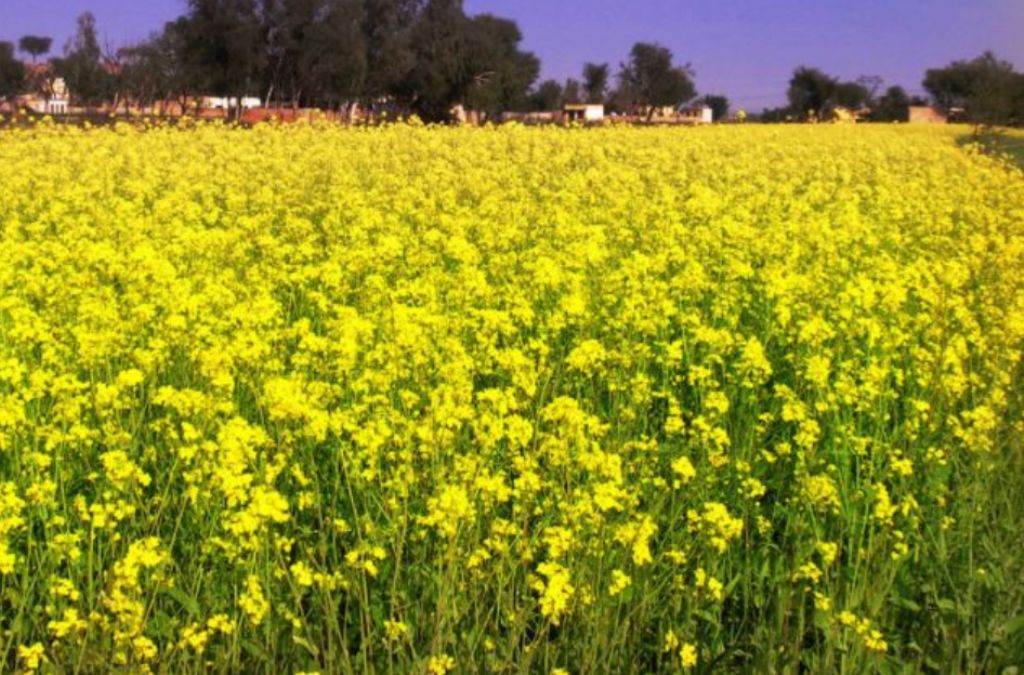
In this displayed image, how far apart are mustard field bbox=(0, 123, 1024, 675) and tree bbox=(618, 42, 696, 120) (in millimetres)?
83160

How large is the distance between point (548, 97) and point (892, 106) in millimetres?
25556

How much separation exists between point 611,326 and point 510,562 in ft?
9.10

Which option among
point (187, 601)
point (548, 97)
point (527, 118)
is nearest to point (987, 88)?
point (527, 118)

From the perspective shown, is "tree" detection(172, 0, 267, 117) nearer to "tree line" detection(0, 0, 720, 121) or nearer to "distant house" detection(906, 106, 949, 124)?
"tree line" detection(0, 0, 720, 121)

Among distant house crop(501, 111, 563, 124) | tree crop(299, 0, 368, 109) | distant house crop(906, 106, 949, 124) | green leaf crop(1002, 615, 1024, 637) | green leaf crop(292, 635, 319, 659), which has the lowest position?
green leaf crop(1002, 615, 1024, 637)

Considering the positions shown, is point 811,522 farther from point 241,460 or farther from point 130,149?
point 130,149

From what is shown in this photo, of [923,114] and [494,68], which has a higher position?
[494,68]

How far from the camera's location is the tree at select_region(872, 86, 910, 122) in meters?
79.4

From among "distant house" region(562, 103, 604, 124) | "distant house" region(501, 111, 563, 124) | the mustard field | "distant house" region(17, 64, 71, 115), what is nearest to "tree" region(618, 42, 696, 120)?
"distant house" region(562, 103, 604, 124)

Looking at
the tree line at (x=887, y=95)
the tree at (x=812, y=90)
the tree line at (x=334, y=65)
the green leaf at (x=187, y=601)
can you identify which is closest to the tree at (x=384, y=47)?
the tree line at (x=334, y=65)

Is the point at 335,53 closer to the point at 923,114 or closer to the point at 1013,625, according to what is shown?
the point at 923,114

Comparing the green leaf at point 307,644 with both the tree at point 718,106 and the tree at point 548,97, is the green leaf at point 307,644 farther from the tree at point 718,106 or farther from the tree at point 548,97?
the tree at point 718,106

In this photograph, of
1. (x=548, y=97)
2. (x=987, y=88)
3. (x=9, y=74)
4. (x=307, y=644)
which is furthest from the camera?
(x=548, y=97)

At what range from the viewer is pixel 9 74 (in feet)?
241
